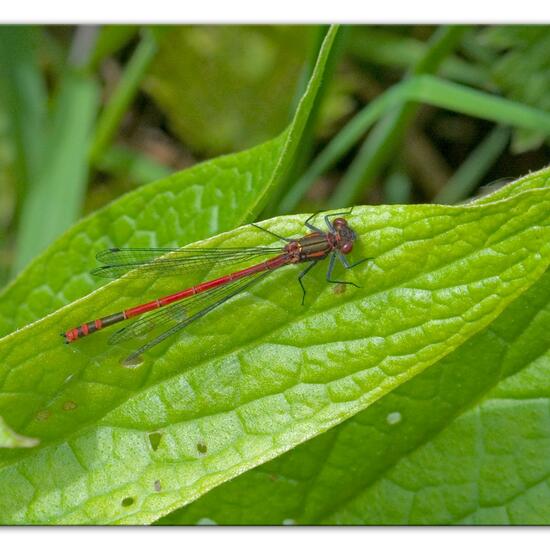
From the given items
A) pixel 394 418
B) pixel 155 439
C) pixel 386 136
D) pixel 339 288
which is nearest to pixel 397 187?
pixel 386 136

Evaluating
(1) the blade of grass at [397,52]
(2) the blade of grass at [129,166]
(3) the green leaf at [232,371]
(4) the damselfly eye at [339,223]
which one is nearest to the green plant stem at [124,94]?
(2) the blade of grass at [129,166]

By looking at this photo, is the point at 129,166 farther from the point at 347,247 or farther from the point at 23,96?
the point at 347,247

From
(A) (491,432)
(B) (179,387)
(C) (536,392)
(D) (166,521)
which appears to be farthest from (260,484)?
(C) (536,392)

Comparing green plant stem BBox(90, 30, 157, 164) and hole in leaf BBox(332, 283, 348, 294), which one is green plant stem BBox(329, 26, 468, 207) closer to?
green plant stem BBox(90, 30, 157, 164)

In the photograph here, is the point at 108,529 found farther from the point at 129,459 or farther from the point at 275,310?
the point at 275,310

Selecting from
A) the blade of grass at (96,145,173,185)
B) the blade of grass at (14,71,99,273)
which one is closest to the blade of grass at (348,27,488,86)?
the blade of grass at (96,145,173,185)

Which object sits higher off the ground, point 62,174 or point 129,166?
point 129,166
